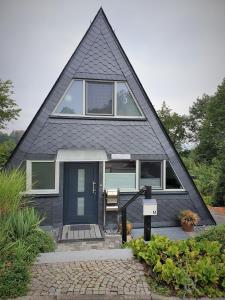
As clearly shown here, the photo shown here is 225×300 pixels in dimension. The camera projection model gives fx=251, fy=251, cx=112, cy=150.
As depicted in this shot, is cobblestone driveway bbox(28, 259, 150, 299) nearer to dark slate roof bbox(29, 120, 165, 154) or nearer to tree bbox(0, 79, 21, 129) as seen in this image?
dark slate roof bbox(29, 120, 165, 154)

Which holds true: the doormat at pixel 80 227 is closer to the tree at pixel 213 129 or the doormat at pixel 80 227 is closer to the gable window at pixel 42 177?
the gable window at pixel 42 177

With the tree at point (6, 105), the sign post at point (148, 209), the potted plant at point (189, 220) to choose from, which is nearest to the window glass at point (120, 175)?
the potted plant at point (189, 220)

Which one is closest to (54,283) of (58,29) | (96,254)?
(96,254)

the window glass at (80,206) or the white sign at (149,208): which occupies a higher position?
the white sign at (149,208)

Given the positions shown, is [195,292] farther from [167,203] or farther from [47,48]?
[47,48]

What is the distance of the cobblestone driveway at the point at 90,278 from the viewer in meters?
4.29

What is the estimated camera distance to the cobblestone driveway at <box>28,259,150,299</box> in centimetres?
429

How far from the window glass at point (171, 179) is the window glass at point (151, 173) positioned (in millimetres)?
289

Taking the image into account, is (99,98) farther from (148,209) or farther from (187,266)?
(187,266)

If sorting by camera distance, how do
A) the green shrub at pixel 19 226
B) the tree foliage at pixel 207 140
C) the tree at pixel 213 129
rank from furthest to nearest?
1. the tree at pixel 213 129
2. the tree foliage at pixel 207 140
3. the green shrub at pixel 19 226

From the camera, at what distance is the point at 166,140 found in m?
10.2

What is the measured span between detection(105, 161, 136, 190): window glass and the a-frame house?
0.04 meters

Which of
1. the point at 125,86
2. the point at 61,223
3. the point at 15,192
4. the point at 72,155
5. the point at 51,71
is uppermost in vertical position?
the point at 51,71

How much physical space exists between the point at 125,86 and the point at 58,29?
6572mm
